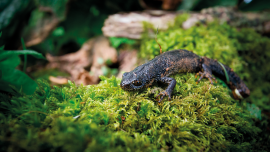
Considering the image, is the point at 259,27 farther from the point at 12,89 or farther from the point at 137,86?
the point at 12,89

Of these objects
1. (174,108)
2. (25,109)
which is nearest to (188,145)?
(174,108)

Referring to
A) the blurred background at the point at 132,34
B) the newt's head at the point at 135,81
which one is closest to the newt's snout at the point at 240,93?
the blurred background at the point at 132,34

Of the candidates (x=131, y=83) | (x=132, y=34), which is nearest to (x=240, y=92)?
(x=131, y=83)

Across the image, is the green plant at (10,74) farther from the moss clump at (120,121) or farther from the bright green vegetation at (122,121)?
the moss clump at (120,121)

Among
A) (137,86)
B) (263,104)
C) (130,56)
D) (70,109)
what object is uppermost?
(130,56)

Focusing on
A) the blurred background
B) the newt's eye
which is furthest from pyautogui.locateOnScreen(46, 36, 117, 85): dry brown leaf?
the newt's eye

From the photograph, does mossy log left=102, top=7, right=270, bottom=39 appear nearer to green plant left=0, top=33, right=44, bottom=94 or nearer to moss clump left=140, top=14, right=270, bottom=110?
moss clump left=140, top=14, right=270, bottom=110

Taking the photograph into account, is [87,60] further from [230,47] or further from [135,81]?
[230,47]
